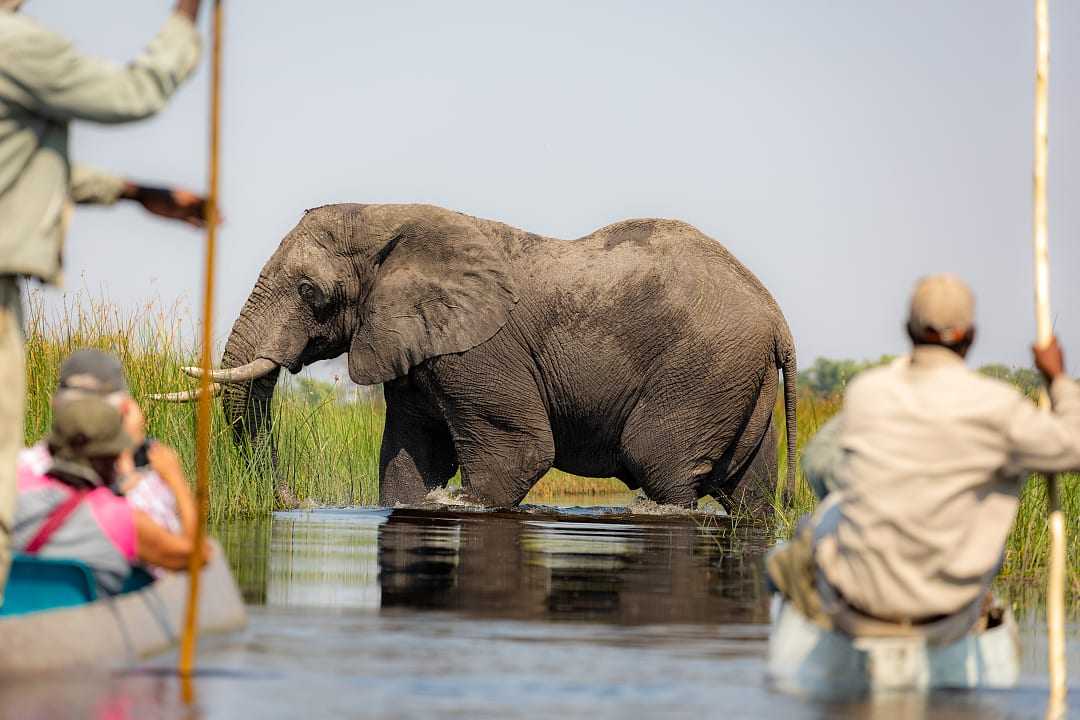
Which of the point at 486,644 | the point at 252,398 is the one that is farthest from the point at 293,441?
the point at 486,644

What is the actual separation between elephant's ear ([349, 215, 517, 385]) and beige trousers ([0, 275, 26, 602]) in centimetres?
1086

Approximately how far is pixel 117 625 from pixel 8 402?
101 centimetres

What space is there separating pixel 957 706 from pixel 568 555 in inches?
262

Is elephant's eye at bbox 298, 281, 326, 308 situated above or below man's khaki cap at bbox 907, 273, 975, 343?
above

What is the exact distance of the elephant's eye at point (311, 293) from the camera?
18516mm

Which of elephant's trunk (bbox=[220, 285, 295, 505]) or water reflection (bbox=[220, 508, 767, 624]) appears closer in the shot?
water reflection (bbox=[220, 508, 767, 624])

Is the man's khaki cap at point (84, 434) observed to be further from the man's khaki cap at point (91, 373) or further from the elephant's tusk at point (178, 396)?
the elephant's tusk at point (178, 396)

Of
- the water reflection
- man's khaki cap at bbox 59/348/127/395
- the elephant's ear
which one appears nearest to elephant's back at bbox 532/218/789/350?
the elephant's ear

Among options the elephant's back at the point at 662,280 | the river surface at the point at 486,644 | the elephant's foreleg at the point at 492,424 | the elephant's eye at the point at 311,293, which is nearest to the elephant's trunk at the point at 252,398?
the elephant's eye at the point at 311,293

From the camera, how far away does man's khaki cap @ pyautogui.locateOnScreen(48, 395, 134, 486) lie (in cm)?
760

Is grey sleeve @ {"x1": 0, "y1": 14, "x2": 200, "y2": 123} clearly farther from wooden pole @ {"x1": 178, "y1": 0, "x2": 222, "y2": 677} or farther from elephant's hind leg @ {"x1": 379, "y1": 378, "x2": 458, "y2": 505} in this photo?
elephant's hind leg @ {"x1": 379, "y1": 378, "x2": 458, "y2": 505}

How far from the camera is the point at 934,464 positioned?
7.20 metres

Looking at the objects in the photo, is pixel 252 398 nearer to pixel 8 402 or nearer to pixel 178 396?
pixel 178 396

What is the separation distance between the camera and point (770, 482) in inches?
778
